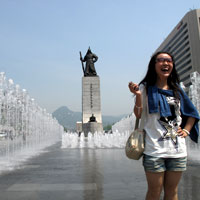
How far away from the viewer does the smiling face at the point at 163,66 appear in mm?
2086

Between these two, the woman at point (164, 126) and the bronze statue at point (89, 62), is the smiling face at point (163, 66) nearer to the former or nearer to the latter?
the woman at point (164, 126)

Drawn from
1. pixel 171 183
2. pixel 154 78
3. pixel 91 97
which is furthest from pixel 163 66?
pixel 91 97

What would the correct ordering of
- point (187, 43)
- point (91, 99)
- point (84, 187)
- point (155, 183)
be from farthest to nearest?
point (187, 43), point (91, 99), point (84, 187), point (155, 183)

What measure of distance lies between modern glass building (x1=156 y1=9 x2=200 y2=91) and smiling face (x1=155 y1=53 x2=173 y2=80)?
60.1 metres

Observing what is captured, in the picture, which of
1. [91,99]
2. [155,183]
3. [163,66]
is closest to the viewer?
[155,183]

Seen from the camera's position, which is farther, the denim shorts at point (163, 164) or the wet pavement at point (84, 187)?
the wet pavement at point (84, 187)

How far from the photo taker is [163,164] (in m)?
1.85

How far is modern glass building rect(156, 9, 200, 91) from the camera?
59.8m

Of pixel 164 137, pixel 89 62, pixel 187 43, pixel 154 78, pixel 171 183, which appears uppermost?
pixel 187 43

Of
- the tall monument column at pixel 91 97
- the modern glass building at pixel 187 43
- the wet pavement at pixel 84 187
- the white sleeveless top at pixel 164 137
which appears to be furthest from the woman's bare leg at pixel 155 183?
the modern glass building at pixel 187 43

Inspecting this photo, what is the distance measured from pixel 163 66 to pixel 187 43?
224ft

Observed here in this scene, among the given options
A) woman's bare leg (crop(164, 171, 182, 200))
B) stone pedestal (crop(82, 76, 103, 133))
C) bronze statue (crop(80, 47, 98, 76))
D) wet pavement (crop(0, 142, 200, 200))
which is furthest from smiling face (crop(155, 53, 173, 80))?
bronze statue (crop(80, 47, 98, 76))

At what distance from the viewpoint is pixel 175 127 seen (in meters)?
1.91

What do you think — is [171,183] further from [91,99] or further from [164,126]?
[91,99]
